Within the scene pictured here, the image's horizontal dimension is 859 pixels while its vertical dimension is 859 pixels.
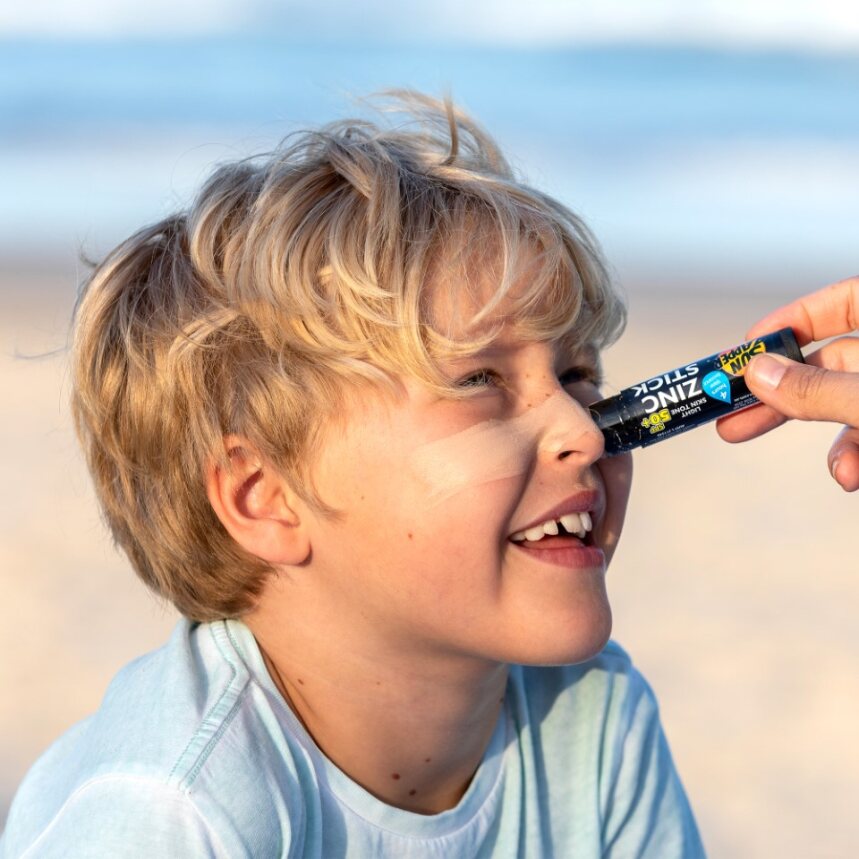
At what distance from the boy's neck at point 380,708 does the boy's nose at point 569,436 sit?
0.40 meters

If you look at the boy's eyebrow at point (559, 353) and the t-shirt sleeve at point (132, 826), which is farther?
the boy's eyebrow at point (559, 353)

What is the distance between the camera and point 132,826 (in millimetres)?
1654

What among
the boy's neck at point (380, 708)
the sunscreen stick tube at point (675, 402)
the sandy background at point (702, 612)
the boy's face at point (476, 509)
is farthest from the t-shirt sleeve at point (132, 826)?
the sandy background at point (702, 612)

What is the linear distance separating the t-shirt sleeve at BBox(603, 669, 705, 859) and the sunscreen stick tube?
628mm

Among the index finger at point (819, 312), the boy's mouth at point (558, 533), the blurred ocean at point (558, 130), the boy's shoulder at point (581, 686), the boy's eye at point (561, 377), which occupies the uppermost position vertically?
the blurred ocean at point (558, 130)

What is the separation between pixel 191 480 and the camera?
1.99 metres

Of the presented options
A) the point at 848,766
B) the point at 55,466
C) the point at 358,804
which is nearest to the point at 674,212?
the point at 55,466

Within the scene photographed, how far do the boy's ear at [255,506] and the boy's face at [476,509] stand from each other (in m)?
0.06

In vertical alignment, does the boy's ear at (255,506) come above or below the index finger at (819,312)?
below

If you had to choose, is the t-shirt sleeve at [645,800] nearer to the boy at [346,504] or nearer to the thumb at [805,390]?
the boy at [346,504]

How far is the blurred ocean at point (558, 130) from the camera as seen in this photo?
8.13 m

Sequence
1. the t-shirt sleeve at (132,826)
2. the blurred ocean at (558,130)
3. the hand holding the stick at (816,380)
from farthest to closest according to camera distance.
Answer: the blurred ocean at (558,130) < the hand holding the stick at (816,380) < the t-shirt sleeve at (132,826)

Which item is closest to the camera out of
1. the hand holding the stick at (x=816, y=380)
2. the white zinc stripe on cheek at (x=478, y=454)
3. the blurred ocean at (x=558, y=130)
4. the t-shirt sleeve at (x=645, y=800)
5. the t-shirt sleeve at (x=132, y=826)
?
the t-shirt sleeve at (x=132, y=826)

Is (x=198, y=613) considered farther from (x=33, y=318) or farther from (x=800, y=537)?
(x=33, y=318)
